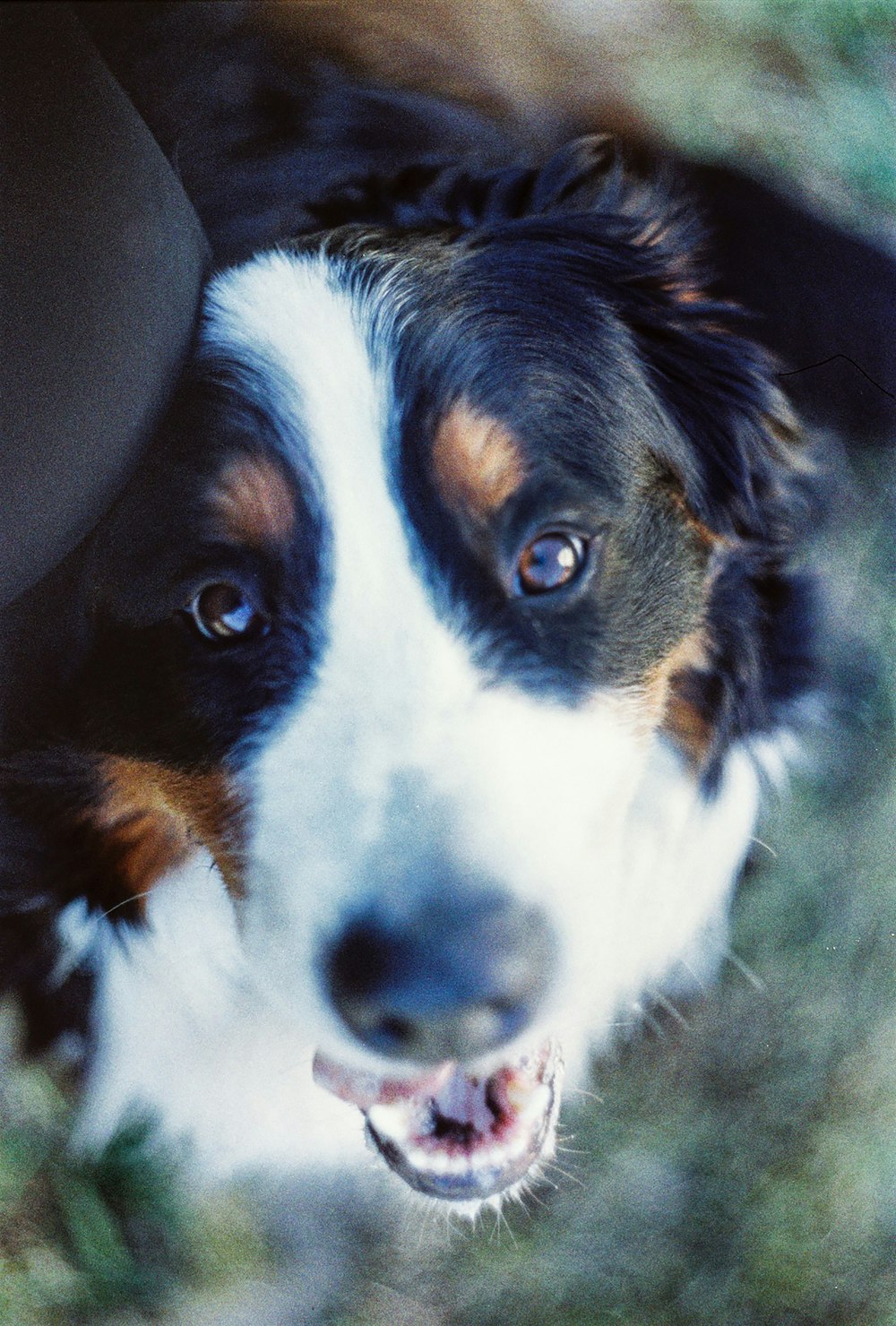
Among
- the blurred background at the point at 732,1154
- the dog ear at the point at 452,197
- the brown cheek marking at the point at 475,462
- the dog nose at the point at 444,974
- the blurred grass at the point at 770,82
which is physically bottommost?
the blurred background at the point at 732,1154

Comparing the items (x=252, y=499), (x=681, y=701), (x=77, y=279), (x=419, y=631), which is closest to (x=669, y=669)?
(x=681, y=701)

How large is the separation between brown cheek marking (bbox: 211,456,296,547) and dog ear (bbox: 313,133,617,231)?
0.17m

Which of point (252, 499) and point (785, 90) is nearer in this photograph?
point (252, 499)

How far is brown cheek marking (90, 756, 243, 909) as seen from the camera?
72cm

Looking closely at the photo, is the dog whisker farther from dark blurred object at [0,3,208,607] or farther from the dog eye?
dark blurred object at [0,3,208,607]

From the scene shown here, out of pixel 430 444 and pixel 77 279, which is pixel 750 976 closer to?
pixel 430 444

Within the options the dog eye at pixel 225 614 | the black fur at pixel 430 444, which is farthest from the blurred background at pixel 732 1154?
the dog eye at pixel 225 614

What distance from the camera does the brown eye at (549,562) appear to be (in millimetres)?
680

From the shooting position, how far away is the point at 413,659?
67cm

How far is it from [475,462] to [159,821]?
34 centimetres

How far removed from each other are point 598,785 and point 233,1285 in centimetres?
46

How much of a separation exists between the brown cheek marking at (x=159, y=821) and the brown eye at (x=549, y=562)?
0.21 m

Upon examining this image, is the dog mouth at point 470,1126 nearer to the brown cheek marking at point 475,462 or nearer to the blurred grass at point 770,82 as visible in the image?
the brown cheek marking at point 475,462

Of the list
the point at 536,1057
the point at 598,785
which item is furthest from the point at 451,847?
the point at 536,1057
